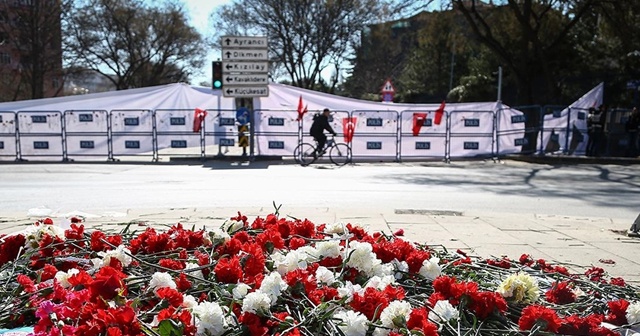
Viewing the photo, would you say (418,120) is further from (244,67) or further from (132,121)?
(132,121)

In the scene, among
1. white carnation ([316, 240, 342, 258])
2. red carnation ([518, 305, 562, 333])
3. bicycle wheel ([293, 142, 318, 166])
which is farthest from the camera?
bicycle wheel ([293, 142, 318, 166])

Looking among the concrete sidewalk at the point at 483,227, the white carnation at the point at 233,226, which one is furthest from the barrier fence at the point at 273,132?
the white carnation at the point at 233,226


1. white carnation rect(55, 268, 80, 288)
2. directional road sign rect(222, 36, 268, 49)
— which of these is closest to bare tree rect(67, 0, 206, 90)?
directional road sign rect(222, 36, 268, 49)

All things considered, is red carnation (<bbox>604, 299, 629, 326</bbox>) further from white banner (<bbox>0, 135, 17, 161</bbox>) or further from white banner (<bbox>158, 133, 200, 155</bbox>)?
white banner (<bbox>0, 135, 17, 161</bbox>)

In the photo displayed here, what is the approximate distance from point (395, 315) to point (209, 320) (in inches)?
30.8

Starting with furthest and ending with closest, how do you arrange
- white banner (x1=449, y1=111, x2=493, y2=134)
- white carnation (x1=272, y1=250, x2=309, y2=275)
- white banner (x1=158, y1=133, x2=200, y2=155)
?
white banner (x1=158, y1=133, x2=200, y2=155) → white banner (x1=449, y1=111, x2=493, y2=134) → white carnation (x1=272, y1=250, x2=309, y2=275)

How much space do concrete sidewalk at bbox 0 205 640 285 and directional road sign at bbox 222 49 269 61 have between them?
1137 centimetres

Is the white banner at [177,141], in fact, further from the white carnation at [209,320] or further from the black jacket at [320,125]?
the white carnation at [209,320]

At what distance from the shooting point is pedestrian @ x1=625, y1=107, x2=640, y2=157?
18500 millimetres

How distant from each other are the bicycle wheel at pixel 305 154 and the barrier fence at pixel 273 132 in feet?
1.62

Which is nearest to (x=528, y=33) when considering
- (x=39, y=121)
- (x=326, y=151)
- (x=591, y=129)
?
(x=591, y=129)

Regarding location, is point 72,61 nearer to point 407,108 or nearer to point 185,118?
→ point 185,118

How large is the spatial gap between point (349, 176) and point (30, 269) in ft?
37.0

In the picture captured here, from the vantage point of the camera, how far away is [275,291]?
240cm
